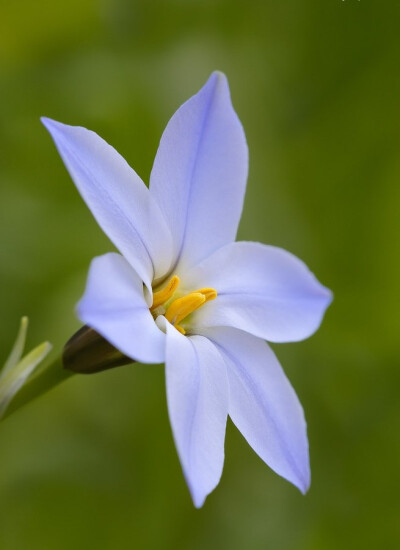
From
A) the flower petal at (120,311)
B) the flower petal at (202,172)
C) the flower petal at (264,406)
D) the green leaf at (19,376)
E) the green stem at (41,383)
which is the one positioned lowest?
the flower petal at (264,406)

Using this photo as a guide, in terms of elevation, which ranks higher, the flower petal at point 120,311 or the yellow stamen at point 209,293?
the flower petal at point 120,311

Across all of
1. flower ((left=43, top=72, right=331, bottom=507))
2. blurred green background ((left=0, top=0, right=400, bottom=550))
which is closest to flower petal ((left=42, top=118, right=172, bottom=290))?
flower ((left=43, top=72, right=331, bottom=507))

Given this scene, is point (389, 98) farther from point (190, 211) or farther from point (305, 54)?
point (190, 211)

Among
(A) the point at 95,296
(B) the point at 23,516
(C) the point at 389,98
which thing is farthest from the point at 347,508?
(A) the point at 95,296

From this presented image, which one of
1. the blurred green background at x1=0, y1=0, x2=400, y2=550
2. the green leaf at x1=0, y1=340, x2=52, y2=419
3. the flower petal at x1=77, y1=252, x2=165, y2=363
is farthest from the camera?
the blurred green background at x1=0, y1=0, x2=400, y2=550

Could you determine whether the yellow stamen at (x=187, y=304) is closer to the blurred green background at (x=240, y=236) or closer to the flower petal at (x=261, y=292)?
the flower petal at (x=261, y=292)

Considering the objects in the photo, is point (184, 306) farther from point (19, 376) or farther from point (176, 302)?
point (19, 376)

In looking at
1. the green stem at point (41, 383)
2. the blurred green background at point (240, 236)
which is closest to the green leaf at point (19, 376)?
the green stem at point (41, 383)

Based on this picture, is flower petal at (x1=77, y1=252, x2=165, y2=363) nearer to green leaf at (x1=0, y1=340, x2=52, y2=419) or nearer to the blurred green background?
green leaf at (x1=0, y1=340, x2=52, y2=419)
